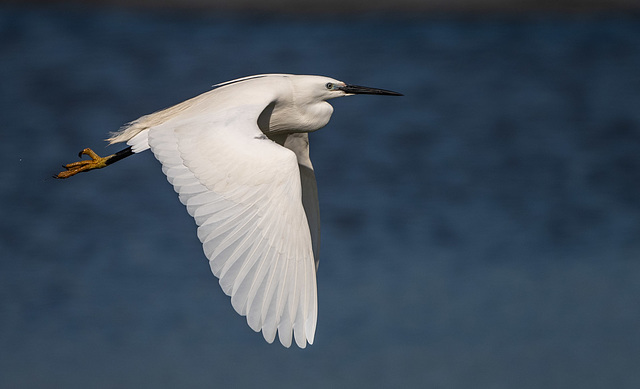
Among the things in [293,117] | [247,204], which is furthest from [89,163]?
[247,204]

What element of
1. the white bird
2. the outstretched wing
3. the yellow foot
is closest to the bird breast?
the white bird

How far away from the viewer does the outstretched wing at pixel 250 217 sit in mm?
2404

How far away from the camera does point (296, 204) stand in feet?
8.63

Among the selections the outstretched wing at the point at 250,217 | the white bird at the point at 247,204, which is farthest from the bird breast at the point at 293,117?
the outstretched wing at the point at 250,217

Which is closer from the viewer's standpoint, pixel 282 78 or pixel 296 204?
pixel 296 204

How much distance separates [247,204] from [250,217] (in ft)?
0.17

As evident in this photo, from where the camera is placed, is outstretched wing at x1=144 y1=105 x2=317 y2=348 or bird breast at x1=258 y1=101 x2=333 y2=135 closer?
outstretched wing at x1=144 y1=105 x2=317 y2=348

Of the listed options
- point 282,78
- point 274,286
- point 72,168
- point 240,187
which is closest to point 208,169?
point 240,187

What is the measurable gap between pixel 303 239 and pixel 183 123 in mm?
720

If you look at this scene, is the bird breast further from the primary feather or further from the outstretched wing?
the outstretched wing

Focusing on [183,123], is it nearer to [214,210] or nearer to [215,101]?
[215,101]

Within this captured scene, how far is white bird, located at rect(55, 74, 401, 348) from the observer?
94.8 inches

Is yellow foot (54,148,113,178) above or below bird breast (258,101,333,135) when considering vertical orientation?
below

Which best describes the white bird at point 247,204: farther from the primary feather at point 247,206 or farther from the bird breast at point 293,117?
the bird breast at point 293,117
